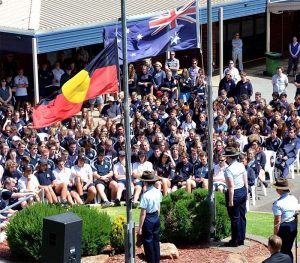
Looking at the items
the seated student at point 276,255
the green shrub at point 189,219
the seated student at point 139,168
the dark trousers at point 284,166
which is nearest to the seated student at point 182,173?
the seated student at point 139,168

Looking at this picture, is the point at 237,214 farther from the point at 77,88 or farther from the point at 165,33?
the point at 165,33

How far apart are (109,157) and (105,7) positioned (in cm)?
848

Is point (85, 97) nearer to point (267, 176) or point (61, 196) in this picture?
point (61, 196)

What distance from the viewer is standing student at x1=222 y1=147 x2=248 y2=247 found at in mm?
13727

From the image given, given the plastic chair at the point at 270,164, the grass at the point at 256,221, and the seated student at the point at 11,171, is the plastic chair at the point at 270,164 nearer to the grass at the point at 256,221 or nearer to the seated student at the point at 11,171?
the grass at the point at 256,221

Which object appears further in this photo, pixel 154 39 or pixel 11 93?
pixel 11 93

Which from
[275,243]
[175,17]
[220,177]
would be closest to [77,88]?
[275,243]

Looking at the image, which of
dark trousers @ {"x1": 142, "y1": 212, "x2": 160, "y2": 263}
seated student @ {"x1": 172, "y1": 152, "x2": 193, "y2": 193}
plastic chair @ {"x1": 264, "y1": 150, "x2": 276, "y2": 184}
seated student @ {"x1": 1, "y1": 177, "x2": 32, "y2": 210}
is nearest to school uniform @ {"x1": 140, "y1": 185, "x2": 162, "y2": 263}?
dark trousers @ {"x1": 142, "y1": 212, "x2": 160, "y2": 263}

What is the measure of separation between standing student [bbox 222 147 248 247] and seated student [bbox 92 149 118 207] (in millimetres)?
4291

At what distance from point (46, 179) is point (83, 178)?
0.88 meters

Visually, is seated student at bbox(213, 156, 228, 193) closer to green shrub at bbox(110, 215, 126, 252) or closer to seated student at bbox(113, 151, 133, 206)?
seated student at bbox(113, 151, 133, 206)

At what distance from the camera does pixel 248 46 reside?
3375 centimetres

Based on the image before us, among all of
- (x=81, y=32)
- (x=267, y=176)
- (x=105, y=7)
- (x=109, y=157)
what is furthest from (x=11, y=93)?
(x=267, y=176)

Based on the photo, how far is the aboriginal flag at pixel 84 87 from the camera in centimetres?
1312
